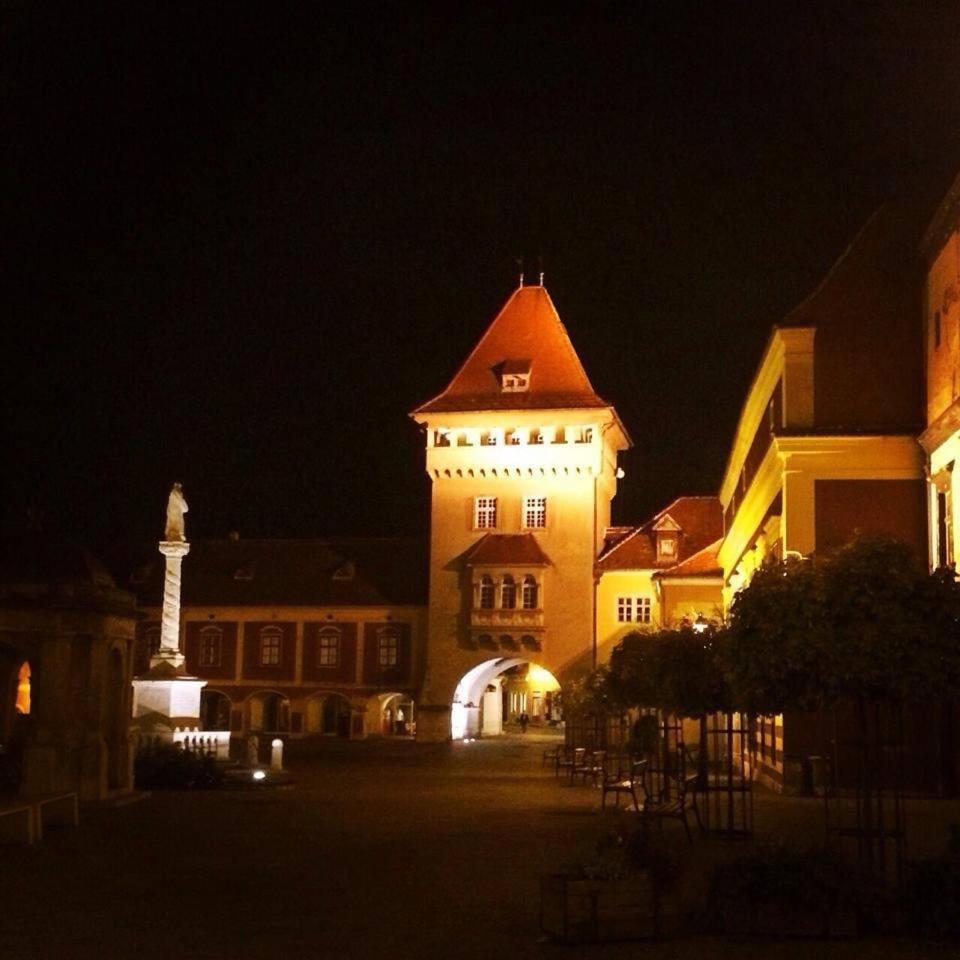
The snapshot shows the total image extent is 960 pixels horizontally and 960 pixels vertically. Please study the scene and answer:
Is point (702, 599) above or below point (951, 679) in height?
above

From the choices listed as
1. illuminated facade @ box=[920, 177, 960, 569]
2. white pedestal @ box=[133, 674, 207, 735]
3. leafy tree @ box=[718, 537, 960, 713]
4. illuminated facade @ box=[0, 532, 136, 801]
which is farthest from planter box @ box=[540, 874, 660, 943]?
white pedestal @ box=[133, 674, 207, 735]

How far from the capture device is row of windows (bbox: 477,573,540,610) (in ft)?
216

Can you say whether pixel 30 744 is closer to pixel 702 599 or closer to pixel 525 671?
pixel 702 599

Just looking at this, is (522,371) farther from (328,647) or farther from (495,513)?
(328,647)

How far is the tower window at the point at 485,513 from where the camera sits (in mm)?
67812

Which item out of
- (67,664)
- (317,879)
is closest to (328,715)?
(67,664)

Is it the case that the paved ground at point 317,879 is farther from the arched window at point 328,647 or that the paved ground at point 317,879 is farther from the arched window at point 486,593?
the arched window at point 328,647

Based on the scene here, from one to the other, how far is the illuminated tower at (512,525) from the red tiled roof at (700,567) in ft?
20.1

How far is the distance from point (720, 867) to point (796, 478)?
62.9 ft

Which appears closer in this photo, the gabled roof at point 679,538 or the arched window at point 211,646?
the gabled roof at point 679,538

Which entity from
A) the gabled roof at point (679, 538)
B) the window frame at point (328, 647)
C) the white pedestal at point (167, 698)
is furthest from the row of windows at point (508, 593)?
the white pedestal at point (167, 698)

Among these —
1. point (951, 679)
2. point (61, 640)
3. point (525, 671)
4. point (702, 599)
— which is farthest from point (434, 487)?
point (951, 679)

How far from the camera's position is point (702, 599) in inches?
2328

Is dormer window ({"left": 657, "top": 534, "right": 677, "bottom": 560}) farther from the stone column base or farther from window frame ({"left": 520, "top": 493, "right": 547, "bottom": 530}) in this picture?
the stone column base
